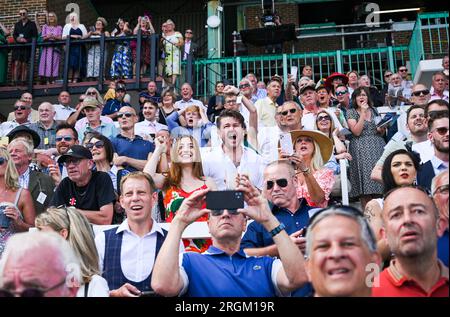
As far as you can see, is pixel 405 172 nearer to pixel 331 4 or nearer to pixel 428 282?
pixel 428 282

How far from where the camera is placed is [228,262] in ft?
8.87

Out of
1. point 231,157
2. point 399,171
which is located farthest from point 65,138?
point 399,171

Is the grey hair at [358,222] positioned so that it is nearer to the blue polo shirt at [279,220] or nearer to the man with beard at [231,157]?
the blue polo shirt at [279,220]

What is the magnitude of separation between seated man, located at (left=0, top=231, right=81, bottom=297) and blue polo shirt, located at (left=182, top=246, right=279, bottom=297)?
2.53 feet

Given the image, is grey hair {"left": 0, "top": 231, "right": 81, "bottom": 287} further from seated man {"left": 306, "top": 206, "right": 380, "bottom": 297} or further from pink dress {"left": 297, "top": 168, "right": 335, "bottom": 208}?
pink dress {"left": 297, "top": 168, "right": 335, "bottom": 208}

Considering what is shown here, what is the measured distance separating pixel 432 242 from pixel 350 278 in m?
0.26

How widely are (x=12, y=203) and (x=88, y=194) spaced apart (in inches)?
20.8

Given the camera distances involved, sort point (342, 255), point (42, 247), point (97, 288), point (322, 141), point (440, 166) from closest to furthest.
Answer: point (342, 255) < point (42, 247) < point (440, 166) < point (97, 288) < point (322, 141)

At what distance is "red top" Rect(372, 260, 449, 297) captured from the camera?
4.83ft

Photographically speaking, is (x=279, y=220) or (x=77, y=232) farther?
(x=279, y=220)

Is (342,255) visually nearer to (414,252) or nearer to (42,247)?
(414,252)

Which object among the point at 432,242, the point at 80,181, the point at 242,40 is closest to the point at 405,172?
the point at 432,242

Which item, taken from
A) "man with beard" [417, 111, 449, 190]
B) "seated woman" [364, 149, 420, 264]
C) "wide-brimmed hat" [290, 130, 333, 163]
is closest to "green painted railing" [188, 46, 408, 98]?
"wide-brimmed hat" [290, 130, 333, 163]

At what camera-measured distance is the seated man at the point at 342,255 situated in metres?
1.51
